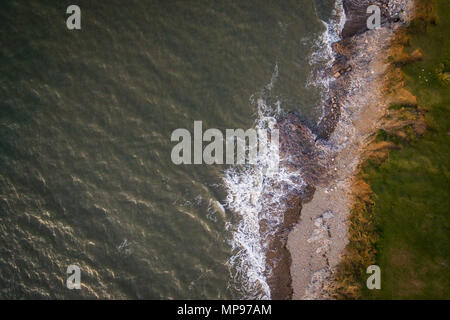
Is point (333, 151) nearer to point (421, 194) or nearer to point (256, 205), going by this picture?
point (421, 194)

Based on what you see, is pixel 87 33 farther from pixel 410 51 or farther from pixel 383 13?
pixel 410 51

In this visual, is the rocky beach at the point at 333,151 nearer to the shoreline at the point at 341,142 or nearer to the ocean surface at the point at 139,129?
the shoreline at the point at 341,142

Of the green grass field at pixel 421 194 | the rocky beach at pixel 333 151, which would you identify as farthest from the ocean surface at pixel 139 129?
the green grass field at pixel 421 194

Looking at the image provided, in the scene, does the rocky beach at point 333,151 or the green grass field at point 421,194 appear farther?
the rocky beach at point 333,151

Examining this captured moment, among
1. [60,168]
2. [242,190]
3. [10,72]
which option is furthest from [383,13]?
[10,72]

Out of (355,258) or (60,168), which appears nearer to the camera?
(355,258)
